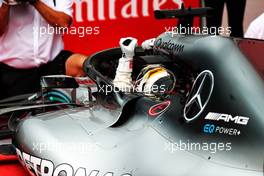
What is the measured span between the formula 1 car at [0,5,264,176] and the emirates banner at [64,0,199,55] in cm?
223

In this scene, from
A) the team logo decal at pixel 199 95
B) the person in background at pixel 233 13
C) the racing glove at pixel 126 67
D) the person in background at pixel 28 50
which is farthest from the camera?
the person in background at pixel 233 13

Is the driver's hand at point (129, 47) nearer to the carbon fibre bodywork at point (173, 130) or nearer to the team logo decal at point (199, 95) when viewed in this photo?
the carbon fibre bodywork at point (173, 130)

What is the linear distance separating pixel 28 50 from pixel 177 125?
76.2 inches

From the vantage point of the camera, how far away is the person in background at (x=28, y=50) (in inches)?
141

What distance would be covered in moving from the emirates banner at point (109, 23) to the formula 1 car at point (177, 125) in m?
2.23

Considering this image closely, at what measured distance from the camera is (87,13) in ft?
15.0

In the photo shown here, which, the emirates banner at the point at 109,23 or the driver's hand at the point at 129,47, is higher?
the driver's hand at the point at 129,47

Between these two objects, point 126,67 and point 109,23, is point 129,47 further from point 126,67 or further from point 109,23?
point 109,23

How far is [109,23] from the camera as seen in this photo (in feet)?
15.3

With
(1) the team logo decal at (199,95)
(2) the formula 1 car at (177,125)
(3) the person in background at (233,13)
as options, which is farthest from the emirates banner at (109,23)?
(1) the team logo decal at (199,95)

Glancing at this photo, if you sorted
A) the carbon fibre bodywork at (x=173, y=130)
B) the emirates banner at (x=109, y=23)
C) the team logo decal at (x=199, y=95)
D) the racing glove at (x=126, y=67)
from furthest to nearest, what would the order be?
the emirates banner at (x=109, y=23) → the racing glove at (x=126, y=67) → the team logo decal at (x=199, y=95) → the carbon fibre bodywork at (x=173, y=130)

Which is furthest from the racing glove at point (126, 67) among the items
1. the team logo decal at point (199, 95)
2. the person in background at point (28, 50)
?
the person in background at point (28, 50)

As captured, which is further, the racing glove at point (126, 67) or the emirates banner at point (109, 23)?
the emirates banner at point (109, 23)

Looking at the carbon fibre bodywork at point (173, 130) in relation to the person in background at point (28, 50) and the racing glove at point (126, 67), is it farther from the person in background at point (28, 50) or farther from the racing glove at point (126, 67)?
the person in background at point (28, 50)
